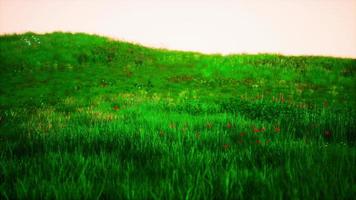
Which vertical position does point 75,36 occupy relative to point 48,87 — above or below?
above

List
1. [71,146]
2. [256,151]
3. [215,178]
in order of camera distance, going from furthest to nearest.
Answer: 1. [71,146]
2. [256,151]
3. [215,178]

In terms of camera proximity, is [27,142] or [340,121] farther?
[340,121]

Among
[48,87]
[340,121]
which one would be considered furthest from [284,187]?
[48,87]

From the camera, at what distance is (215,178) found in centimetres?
267

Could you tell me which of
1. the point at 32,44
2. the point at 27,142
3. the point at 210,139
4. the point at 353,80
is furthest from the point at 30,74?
the point at 353,80

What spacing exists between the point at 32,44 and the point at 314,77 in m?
25.5

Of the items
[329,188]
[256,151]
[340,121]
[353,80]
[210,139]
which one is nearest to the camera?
[329,188]

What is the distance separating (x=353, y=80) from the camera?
1944 cm

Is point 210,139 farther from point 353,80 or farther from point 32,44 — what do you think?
point 32,44

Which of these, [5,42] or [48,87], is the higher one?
[5,42]

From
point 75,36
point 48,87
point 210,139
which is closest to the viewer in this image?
point 210,139

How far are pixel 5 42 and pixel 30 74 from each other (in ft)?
37.9

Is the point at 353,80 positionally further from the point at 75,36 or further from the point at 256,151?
the point at 75,36

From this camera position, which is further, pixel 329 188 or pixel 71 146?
pixel 71 146
